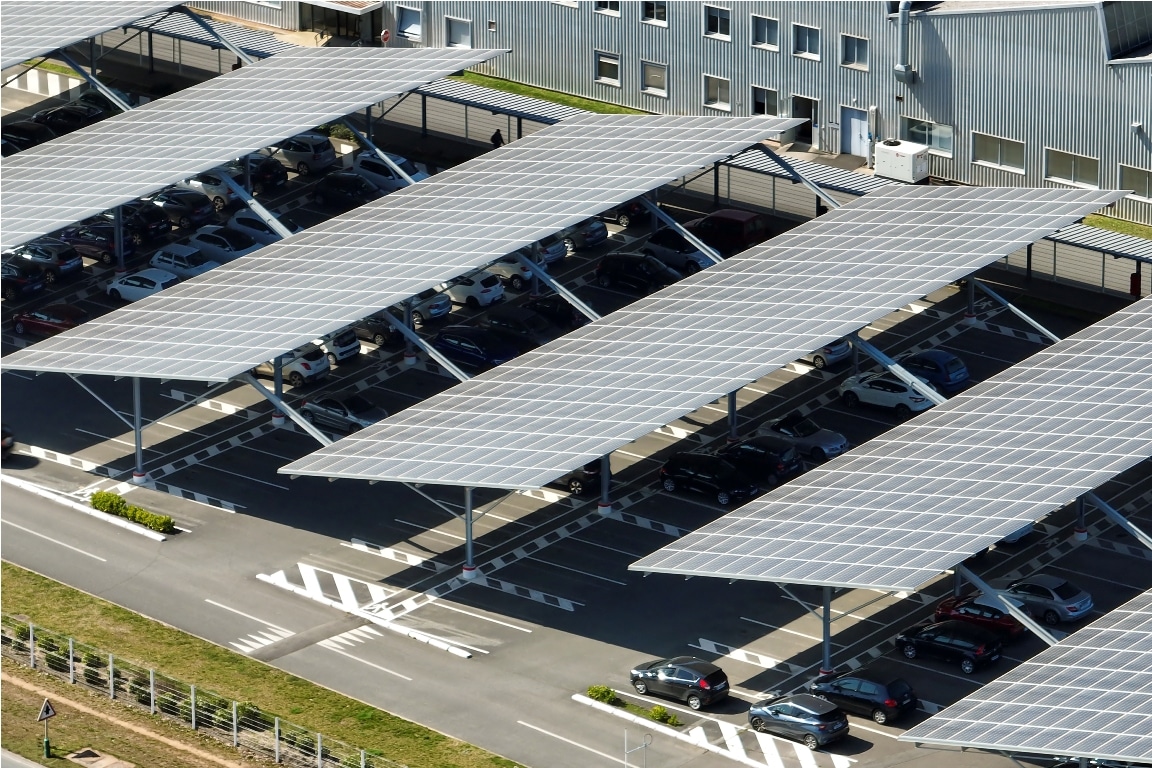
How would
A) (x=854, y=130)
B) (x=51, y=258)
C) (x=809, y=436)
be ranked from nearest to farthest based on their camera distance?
(x=809, y=436) < (x=51, y=258) < (x=854, y=130)

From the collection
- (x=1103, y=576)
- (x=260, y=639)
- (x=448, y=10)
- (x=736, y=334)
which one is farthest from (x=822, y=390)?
(x=448, y=10)

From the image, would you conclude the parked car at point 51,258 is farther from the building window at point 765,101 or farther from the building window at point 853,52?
the building window at point 853,52

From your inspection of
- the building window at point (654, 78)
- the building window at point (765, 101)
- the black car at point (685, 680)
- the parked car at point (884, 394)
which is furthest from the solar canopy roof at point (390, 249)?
the black car at point (685, 680)

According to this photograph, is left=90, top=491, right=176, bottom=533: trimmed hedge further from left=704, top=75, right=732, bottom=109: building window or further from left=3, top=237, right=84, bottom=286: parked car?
left=704, top=75, right=732, bottom=109: building window

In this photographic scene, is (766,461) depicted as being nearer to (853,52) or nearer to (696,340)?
(696,340)

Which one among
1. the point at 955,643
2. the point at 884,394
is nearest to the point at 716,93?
the point at 884,394

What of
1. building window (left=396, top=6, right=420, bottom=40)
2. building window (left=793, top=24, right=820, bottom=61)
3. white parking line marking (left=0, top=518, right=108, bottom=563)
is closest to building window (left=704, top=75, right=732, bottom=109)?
building window (left=793, top=24, right=820, bottom=61)

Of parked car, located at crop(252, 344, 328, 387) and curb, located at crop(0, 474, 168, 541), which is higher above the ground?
parked car, located at crop(252, 344, 328, 387)

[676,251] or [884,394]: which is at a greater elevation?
[676,251]
